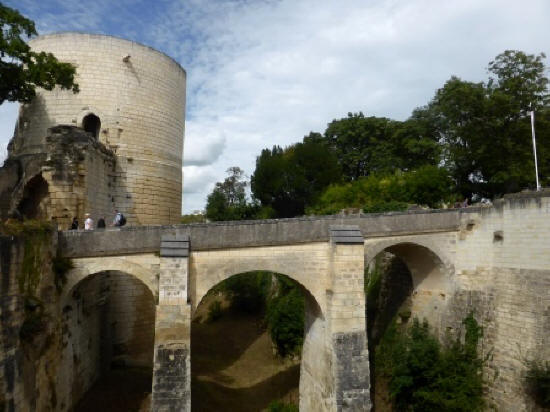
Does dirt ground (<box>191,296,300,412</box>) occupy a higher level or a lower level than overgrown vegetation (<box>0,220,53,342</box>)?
lower

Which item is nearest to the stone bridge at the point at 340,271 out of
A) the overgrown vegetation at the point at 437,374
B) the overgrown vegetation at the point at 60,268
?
the overgrown vegetation at the point at 60,268

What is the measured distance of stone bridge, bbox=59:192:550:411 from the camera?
31.5 ft

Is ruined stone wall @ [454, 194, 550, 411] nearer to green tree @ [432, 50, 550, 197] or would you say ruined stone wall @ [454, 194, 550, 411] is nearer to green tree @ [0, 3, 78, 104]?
green tree @ [432, 50, 550, 197]

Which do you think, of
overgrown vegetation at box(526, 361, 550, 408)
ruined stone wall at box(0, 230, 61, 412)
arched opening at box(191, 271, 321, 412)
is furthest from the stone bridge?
arched opening at box(191, 271, 321, 412)

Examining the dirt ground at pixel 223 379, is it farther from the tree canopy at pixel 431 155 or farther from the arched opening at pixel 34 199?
the tree canopy at pixel 431 155

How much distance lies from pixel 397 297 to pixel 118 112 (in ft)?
44.8

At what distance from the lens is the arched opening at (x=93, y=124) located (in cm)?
1550

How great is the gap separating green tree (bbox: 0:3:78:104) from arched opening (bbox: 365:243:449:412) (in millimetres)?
11908

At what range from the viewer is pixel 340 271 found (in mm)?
10633

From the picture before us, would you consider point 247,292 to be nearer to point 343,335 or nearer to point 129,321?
point 129,321

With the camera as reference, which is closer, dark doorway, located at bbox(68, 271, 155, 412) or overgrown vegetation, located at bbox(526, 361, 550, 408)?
overgrown vegetation, located at bbox(526, 361, 550, 408)

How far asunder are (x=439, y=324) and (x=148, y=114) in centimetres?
1421

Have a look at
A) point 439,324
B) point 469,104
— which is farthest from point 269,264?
point 469,104

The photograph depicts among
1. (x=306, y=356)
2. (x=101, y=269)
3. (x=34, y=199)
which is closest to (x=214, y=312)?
(x=306, y=356)
